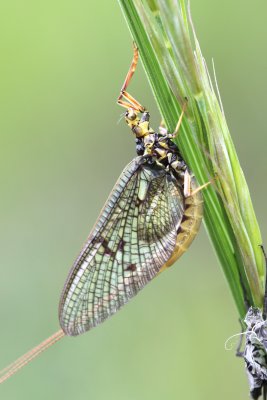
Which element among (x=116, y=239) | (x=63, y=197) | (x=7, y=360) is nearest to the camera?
(x=116, y=239)

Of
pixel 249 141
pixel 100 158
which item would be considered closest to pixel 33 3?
pixel 100 158

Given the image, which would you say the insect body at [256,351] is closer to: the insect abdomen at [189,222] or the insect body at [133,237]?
the insect abdomen at [189,222]

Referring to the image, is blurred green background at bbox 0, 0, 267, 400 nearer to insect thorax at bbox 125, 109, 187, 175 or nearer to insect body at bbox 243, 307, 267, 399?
insect thorax at bbox 125, 109, 187, 175

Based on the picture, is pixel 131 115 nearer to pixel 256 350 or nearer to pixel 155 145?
pixel 155 145

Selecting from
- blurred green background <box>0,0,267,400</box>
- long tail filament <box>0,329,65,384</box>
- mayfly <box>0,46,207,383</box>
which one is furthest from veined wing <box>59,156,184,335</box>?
blurred green background <box>0,0,267,400</box>

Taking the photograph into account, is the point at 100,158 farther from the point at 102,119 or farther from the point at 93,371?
the point at 93,371

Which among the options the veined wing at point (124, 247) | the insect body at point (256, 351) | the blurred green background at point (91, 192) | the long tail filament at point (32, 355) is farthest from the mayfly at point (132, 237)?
the blurred green background at point (91, 192)
